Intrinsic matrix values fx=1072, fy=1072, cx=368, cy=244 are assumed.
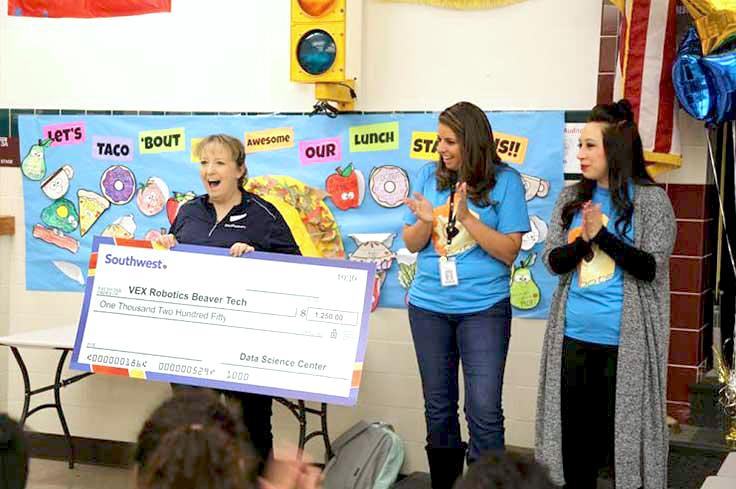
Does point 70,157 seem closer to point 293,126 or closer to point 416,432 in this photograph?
point 293,126

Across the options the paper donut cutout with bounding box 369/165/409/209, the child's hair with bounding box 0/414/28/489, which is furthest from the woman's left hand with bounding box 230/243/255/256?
the child's hair with bounding box 0/414/28/489

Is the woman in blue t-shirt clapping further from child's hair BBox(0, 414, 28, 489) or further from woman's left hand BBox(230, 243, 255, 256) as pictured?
child's hair BBox(0, 414, 28, 489)

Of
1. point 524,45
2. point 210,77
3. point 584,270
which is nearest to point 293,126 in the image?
point 210,77

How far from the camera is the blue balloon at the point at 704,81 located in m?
3.85

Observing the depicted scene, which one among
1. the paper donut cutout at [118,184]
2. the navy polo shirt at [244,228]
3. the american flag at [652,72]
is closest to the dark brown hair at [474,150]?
the american flag at [652,72]

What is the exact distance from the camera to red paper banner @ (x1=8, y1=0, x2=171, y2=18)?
5402 millimetres

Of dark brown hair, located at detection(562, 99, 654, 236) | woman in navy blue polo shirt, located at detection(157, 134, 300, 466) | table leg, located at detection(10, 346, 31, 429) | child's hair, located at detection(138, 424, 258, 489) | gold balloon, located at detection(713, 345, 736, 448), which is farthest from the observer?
table leg, located at detection(10, 346, 31, 429)

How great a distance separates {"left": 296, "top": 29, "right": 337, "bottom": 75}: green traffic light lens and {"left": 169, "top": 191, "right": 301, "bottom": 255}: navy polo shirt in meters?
0.72

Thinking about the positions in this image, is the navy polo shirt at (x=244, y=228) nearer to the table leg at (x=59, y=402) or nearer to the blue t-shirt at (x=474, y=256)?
the blue t-shirt at (x=474, y=256)

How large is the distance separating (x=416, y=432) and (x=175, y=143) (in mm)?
1875

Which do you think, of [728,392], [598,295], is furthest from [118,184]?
[728,392]

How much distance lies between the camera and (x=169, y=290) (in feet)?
14.2

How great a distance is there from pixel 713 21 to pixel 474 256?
1198 mm

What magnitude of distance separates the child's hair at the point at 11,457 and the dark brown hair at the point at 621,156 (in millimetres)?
2346
